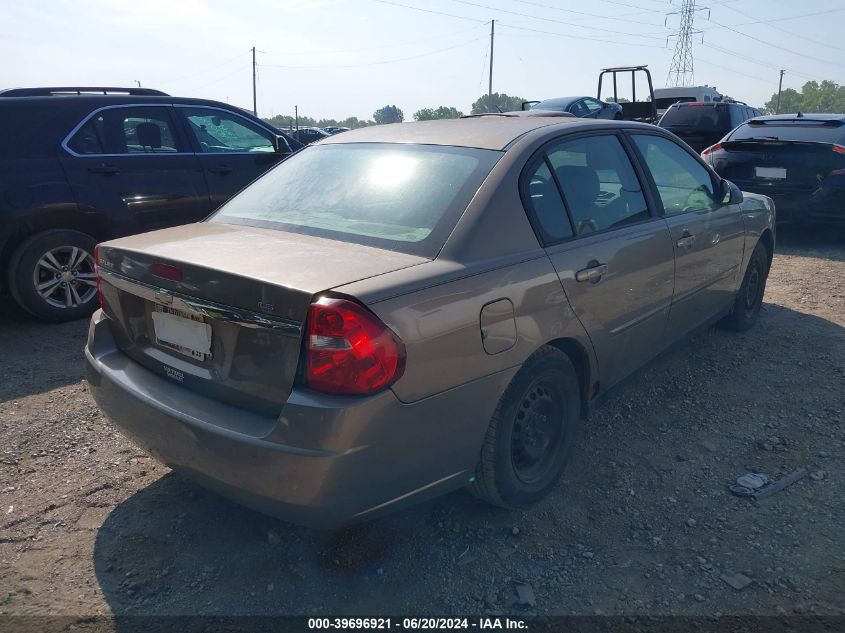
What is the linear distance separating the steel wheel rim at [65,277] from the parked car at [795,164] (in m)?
7.22

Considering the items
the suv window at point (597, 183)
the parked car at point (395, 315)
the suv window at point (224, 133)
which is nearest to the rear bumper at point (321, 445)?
the parked car at point (395, 315)

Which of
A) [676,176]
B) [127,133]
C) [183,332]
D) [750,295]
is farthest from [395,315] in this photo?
[127,133]

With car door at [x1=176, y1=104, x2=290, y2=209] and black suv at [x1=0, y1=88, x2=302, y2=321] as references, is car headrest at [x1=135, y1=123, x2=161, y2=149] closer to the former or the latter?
black suv at [x1=0, y1=88, x2=302, y2=321]

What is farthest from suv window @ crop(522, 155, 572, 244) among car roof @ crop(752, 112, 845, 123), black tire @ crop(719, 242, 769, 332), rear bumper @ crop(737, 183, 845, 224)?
car roof @ crop(752, 112, 845, 123)

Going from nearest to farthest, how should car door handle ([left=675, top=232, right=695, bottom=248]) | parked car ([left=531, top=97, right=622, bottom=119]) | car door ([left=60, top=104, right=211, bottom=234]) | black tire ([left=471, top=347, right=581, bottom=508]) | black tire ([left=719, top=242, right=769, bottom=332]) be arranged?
black tire ([left=471, top=347, right=581, bottom=508]), car door handle ([left=675, top=232, right=695, bottom=248]), black tire ([left=719, top=242, right=769, bottom=332]), car door ([left=60, top=104, right=211, bottom=234]), parked car ([left=531, top=97, right=622, bottom=119])

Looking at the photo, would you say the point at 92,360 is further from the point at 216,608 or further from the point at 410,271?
the point at 410,271

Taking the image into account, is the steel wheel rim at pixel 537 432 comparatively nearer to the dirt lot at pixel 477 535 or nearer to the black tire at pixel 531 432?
the black tire at pixel 531 432

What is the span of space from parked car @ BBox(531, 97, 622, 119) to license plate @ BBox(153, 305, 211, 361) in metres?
13.5

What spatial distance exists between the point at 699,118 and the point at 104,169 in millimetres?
11655

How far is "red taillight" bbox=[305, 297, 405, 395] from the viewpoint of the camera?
83.0 inches

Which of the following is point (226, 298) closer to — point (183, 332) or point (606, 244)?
point (183, 332)

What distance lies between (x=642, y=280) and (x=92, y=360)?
261cm

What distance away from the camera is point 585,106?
598 inches

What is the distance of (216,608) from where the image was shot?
7.82ft
